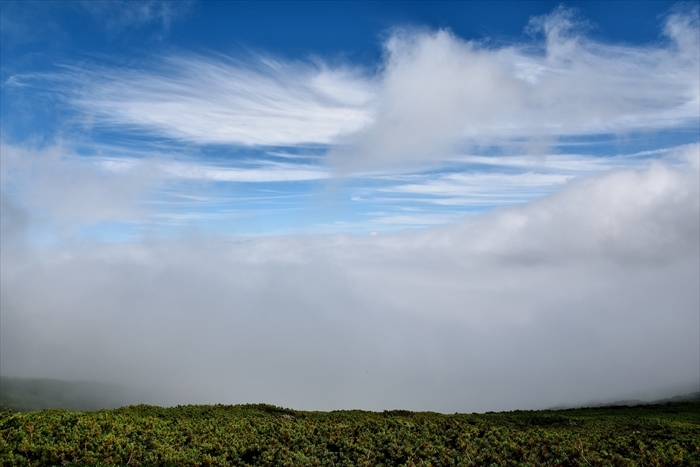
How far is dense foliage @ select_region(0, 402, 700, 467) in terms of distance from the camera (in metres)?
21.2

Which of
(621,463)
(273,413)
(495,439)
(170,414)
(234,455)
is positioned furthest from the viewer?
(273,413)

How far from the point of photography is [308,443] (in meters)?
24.6

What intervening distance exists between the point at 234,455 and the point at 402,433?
9.48 metres

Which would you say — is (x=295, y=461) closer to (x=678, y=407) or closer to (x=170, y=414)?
(x=170, y=414)

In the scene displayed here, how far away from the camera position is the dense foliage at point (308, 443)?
21219 millimetres

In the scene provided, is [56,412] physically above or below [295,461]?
above

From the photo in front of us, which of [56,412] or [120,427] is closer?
[120,427]

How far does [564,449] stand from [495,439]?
11.3 ft

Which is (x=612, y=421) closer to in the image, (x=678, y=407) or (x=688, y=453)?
(x=688, y=453)

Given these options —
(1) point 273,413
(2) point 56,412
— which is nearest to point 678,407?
(1) point 273,413

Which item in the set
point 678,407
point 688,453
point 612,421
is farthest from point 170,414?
point 678,407

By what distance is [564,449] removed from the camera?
75.2 feet

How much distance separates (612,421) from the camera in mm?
35281

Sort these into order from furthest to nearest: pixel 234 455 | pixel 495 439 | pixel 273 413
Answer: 1. pixel 273 413
2. pixel 495 439
3. pixel 234 455
